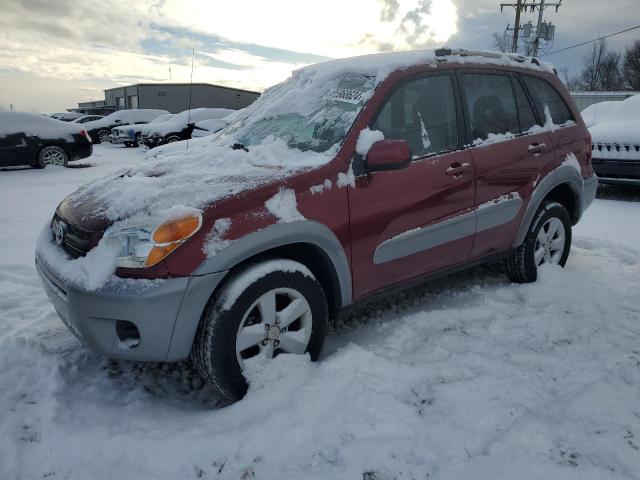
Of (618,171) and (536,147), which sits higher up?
(536,147)

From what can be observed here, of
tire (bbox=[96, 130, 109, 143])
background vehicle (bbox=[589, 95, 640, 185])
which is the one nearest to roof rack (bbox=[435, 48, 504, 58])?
background vehicle (bbox=[589, 95, 640, 185])

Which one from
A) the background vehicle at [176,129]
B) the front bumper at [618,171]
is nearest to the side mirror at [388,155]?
the front bumper at [618,171]

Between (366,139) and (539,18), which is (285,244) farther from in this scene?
(539,18)

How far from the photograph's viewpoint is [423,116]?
10.2 ft

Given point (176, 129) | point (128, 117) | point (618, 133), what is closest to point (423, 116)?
point (618, 133)

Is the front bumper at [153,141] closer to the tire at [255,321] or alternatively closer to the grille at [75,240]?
the grille at [75,240]

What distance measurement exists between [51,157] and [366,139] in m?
10.3

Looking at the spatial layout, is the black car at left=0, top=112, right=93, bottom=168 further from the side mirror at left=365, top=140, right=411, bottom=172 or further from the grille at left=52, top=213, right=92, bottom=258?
the side mirror at left=365, top=140, right=411, bottom=172

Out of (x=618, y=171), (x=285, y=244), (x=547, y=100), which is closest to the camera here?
(x=285, y=244)

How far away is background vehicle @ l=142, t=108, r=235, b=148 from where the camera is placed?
612 inches

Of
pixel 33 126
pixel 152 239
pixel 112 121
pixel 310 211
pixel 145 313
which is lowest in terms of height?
pixel 145 313

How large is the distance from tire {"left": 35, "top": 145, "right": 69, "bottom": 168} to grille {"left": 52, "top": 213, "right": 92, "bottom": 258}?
9.51 m

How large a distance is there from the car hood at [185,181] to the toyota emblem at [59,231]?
0.21ft

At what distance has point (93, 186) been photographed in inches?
114
